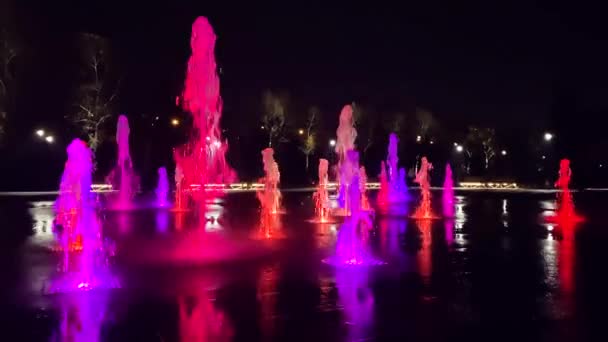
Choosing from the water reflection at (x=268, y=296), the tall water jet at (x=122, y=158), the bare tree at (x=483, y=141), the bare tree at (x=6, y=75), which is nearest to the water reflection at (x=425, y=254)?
the water reflection at (x=268, y=296)

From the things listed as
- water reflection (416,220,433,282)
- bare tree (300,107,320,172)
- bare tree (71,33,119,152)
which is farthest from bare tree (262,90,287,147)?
water reflection (416,220,433,282)

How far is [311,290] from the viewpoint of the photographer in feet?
31.2

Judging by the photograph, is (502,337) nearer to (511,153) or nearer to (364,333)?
(364,333)

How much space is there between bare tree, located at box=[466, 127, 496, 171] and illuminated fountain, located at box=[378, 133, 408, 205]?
45.8ft

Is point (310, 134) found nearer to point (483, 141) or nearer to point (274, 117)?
point (274, 117)

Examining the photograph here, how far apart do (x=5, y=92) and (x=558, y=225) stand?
142 feet

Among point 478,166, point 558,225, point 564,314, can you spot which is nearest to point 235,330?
point 564,314

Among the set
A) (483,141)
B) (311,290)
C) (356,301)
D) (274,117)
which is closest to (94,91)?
(274,117)

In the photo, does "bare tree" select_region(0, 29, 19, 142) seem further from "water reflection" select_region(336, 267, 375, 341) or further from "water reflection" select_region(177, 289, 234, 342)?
"water reflection" select_region(177, 289, 234, 342)

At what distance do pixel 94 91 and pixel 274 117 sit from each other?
78.7 feet

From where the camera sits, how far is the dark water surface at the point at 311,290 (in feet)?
24.0

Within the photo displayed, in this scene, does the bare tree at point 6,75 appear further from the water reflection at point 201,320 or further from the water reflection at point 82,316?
the water reflection at point 201,320

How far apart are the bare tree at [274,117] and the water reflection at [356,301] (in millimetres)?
59655

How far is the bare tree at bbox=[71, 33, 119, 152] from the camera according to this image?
51.5 meters
